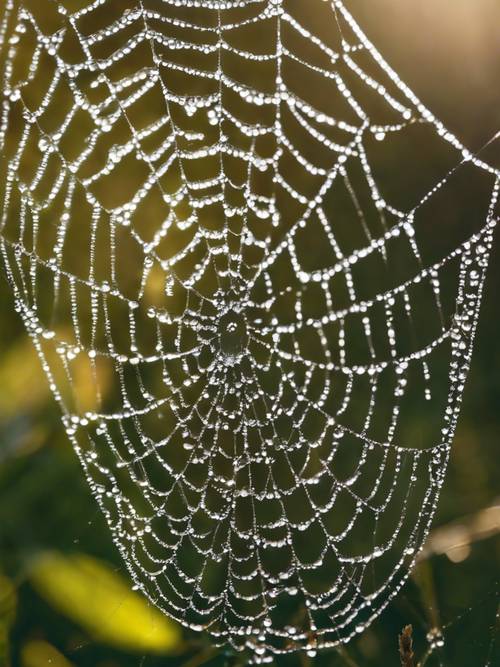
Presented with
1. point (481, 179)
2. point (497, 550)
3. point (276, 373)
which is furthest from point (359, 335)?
point (497, 550)

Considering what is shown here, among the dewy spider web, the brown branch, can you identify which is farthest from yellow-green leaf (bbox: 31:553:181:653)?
the brown branch

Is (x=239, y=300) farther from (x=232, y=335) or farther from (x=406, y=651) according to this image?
(x=406, y=651)

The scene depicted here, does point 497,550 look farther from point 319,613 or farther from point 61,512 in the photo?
point 61,512

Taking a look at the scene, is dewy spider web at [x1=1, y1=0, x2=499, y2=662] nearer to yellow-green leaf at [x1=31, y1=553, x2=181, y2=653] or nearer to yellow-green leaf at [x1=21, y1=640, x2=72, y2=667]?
yellow-green leaf at [x1=31, y1=553, x2=181, y2=653]

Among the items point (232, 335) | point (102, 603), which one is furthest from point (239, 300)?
point (102, 603)

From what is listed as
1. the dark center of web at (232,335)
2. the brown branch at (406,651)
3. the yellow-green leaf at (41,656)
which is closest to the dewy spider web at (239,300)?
the dark center of web at (232,335)

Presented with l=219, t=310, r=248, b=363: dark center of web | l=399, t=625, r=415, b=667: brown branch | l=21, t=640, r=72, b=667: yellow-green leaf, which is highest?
l=219, t=310, r=248, b=363: dark center of web

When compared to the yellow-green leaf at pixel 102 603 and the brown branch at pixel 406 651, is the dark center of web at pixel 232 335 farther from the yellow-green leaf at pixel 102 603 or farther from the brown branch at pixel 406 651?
the brown branch at pixel 406 651
